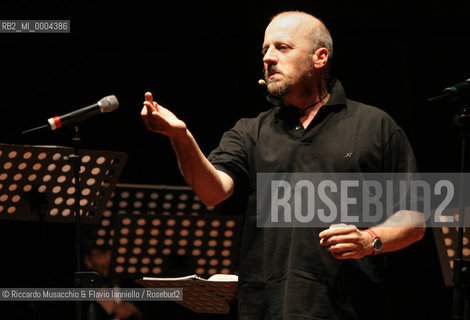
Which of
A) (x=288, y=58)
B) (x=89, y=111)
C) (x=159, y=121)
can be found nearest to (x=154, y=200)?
(x=89, y=111)

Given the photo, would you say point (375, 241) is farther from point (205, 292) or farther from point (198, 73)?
point (198, 73)

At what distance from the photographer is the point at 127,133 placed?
17.9 ft

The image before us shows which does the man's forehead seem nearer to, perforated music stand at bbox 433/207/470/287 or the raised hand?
the raised hand

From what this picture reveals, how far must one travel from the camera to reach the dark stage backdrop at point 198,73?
16.6 feet

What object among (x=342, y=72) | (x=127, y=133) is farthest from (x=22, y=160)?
(x=342, y=72)

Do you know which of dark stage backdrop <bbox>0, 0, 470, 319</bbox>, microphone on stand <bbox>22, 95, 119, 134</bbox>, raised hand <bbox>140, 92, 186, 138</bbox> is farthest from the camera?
dark stage backdrop <bbox>0, 0, 470, 319</bbox>

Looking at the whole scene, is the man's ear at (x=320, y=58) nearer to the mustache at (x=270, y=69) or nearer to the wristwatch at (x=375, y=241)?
the mustache at (x=270, y=69)

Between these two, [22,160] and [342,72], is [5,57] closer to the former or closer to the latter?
[22,160]

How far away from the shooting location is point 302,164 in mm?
2414

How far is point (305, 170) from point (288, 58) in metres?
0.50

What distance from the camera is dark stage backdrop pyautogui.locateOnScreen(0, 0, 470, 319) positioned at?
16.6 feet

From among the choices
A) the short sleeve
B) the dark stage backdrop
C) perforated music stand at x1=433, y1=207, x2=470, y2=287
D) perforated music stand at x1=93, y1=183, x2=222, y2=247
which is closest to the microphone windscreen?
the short sleeve

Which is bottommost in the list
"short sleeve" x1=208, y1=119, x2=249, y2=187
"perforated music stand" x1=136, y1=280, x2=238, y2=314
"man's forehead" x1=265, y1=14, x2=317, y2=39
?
"perforated music stand" x1=136, y1=280, x2=238, y2=314

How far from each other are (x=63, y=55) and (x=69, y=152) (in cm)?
224
